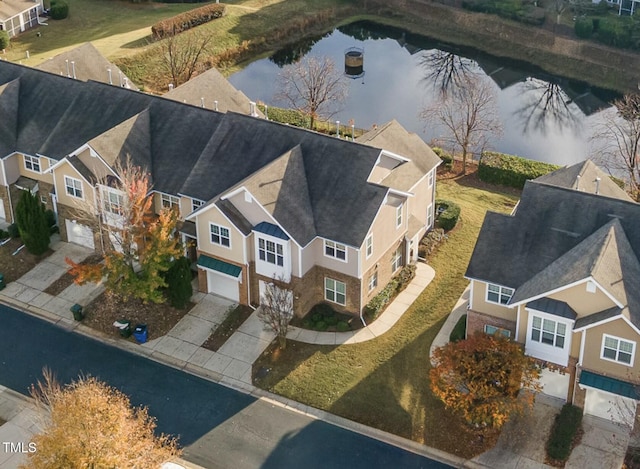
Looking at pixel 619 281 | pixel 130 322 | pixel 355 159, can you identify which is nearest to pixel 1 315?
pixel 130 322

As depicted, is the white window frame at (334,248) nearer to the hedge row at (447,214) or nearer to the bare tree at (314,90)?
the hedge row at (447,214)

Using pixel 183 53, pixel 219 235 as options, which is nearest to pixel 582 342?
pixel 219 235

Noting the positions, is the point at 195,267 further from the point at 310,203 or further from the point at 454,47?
the point at 454,47

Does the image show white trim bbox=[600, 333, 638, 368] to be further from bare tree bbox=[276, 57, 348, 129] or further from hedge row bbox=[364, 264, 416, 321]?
bare tree bbox=[276, 57, 348, 129]

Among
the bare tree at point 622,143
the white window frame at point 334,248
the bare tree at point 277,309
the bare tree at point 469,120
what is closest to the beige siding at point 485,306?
the white window frame at point 334,248

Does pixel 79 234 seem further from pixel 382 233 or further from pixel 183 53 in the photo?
pixel 183 53

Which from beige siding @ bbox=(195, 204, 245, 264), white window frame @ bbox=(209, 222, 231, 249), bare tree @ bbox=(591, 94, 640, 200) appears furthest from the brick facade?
bare tree @ bbox=(591, 94, 640, 200)
